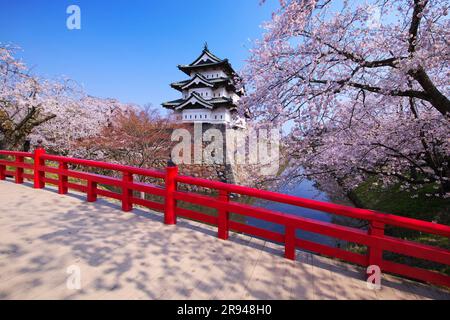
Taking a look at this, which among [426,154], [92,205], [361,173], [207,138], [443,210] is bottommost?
[443,210]

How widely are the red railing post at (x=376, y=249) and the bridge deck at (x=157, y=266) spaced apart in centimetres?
30

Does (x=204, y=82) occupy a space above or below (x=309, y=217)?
above

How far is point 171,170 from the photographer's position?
4.12 m

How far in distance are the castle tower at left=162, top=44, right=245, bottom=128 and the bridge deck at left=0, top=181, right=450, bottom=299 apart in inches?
700

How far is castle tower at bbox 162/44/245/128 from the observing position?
2266cm

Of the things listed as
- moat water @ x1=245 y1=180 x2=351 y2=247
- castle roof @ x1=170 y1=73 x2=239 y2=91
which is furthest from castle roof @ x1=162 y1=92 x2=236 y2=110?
moat water @ x1=245 y1=180 x2=351 y2=247

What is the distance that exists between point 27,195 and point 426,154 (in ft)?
34.6

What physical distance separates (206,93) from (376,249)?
23.7 metres

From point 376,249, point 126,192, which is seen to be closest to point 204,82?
point 126,192

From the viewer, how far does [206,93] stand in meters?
24.4

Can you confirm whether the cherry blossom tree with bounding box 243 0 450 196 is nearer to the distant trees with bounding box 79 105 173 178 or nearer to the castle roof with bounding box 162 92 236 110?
the distant trees with bounding box 79 105 173 178

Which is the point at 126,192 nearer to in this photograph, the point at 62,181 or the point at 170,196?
the point at 170,196
